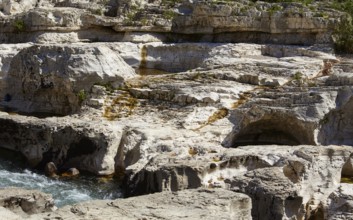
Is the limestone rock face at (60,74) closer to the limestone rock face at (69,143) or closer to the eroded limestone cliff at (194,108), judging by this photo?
the eroded limestone cliff at (194,108)

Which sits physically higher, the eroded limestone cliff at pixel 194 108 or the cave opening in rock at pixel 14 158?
the eroded limestone cliff at pixel 194 108

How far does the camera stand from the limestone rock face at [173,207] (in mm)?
8223

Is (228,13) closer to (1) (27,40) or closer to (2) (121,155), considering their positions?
(1) (27,40)

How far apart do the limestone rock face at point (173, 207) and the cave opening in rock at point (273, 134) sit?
6.96 metres

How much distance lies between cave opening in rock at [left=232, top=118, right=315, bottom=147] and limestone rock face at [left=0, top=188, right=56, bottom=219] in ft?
23.0

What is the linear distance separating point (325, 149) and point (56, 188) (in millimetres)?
6373

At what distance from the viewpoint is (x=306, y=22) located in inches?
920

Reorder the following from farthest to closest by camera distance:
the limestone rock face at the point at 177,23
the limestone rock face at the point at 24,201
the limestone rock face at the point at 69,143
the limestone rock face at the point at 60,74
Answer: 1. the limestone rock face at the point at 177,23
2. the limestone rock face at the point at 60,74
3. the limestone rock face at the point at 69,143
4. the limestone rock face at the point at 24,201

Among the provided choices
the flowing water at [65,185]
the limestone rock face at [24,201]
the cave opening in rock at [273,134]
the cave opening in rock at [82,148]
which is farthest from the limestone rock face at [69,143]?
the limestone rock face at [24,201]

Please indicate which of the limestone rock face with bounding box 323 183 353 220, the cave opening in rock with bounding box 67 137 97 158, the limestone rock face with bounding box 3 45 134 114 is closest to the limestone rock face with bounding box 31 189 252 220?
the limestone rock face with bounding box 323 183 353 220

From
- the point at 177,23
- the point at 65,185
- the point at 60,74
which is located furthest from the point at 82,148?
the point at 177,23

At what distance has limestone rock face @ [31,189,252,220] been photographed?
Answer: 27.0 ft

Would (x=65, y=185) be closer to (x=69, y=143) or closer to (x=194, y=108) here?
(x=69, y=143)

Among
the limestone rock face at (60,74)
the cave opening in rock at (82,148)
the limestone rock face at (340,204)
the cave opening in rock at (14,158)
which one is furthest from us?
the limestone rock face at (60,74)
